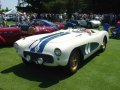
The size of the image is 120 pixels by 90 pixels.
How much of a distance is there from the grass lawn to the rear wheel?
0.16 metres

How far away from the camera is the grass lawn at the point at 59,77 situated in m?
5.46

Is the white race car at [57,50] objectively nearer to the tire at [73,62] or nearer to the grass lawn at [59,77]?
the tire at [73,62]

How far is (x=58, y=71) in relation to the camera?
6.56 metres

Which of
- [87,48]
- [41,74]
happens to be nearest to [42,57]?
[41,74]

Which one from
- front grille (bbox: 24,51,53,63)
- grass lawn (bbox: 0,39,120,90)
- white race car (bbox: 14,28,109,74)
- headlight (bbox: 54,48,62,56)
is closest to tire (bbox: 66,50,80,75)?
white race car (bbox: 14,28,109,74)

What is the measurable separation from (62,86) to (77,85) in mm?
379

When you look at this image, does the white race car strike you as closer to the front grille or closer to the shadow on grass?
the front grille

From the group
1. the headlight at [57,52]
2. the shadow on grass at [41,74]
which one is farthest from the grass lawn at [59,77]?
the headlight at [57,52]

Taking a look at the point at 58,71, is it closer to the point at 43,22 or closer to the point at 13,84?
the point at 13,84

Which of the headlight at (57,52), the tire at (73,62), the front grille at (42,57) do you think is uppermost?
the headlight at (57,52)

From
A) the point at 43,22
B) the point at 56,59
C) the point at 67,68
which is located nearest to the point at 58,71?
the point at 67,68

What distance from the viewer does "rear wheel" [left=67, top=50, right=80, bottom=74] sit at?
601cm

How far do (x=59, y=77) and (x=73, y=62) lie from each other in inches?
22.6

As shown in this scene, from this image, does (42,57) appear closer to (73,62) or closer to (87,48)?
(73,62)
